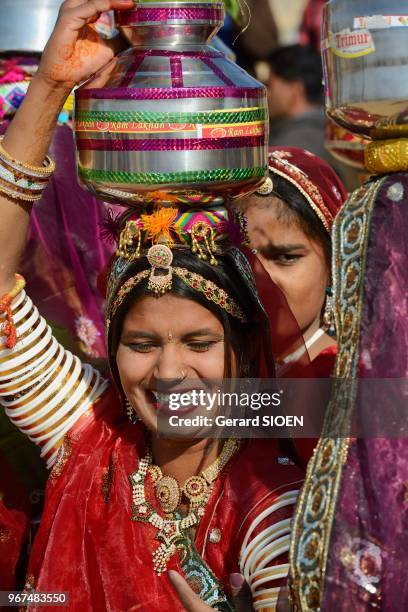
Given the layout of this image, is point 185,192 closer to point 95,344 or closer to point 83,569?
point 83,569

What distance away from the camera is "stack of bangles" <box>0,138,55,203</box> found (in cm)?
256

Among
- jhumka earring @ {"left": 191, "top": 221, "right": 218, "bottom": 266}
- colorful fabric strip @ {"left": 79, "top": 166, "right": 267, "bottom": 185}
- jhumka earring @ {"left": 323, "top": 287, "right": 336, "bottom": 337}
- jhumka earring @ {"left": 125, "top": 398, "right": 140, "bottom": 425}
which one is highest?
colorful fabric strip @ {"left": 79, "top": 166, "right": 267, "bottom": 185}

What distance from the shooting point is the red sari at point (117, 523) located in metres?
2.51

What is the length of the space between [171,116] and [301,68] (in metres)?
5.78

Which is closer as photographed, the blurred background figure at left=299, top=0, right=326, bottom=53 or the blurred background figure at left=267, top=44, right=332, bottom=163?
the blurred background figure at left=267, top=44, right=332, bottom=163

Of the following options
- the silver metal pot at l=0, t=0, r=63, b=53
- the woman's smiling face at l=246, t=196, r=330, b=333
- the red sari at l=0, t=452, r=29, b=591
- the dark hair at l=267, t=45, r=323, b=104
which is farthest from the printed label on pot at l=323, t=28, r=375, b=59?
the dark hair at l=267, t=45, r=323, b=104

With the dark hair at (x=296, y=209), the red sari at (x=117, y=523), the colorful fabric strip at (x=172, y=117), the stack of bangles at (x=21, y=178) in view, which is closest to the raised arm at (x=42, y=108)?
the stack of bangles at (x=21, y=178)

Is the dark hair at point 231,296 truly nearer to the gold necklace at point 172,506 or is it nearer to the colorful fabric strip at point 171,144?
the gold necklace at point 172,506

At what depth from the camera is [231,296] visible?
100 inches

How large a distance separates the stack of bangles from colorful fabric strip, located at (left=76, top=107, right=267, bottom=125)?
0.33 metres

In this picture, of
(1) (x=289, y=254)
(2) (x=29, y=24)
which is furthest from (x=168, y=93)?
(2) (x=29, y=24)

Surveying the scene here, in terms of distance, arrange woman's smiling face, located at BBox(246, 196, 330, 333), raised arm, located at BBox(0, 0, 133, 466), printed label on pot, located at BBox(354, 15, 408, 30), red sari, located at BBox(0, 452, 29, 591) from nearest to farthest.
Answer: printed label on pot, located at BBox(354, 15, 408, 30), raised arm, located at BBox(0, 0, 133, 466), red sari, located at BBox(0, 452, 29, 591), woman's smiling face, located at BBox(246, 196, 330, 333)

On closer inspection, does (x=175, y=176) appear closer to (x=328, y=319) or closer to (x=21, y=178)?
(x=21, y=178)

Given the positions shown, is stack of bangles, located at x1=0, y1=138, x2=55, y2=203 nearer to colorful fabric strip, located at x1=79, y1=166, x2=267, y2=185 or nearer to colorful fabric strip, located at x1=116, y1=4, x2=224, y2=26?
colorful fabric strip, located at x1=79, y1=166, x2=267, y2=185
